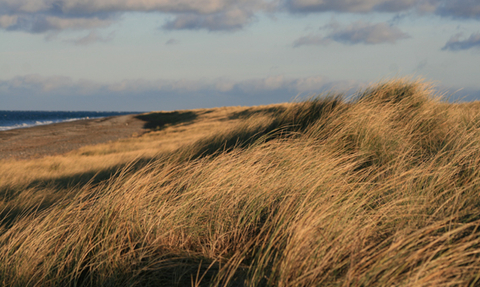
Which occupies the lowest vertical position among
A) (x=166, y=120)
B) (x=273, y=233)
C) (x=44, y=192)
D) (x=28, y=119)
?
(x=44, y=192)

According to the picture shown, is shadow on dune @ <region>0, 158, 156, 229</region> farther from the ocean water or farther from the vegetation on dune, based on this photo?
the ocean water

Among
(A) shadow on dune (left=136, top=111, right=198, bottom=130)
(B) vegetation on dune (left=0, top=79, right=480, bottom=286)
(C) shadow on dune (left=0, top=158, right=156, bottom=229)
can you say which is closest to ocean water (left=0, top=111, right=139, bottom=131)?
(A) shadow on dune (left=136, top=111, right=198, bottom=130)

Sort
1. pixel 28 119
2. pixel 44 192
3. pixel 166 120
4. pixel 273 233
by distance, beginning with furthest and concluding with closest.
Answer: pixel 28 119 < pixel 166 120 < pixel 44 192 < pixel 273 233

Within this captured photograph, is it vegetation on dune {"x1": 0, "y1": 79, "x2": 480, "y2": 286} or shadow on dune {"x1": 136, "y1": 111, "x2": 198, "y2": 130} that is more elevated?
shadow on dune {"x1": 136, "y1": 111, "x2": 198, "y2": 130}

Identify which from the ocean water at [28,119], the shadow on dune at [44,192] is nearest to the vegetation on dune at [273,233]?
the shadow on dune at [44,192]

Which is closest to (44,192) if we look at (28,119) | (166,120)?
(166,120)

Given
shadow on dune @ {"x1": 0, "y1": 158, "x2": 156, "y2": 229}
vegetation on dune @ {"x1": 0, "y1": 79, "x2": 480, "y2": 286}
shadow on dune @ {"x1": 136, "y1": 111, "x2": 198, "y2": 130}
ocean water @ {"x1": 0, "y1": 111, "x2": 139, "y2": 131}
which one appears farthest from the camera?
ocean water @ {"x1": 0, "y1": 111, "x2": 139, "y2": 131}

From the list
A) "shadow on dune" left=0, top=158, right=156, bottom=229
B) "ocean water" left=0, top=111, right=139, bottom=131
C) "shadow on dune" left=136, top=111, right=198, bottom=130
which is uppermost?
"ocean water" left=0, top=111, right=139, bottom=131

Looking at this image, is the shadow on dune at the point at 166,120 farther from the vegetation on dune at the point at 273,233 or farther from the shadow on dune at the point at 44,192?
→ the vegetation on dune at the point at 273,233

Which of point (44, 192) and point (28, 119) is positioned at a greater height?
point (28, 119)

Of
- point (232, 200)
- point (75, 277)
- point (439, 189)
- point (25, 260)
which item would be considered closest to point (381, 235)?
point (439, 189)

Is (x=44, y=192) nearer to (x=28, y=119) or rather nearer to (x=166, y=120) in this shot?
(x=166, y=120)

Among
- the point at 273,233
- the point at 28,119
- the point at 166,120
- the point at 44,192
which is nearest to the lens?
the point at 273,233

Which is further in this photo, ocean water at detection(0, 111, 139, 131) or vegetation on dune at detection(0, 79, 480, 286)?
ocean water at detection(0, 111, 139, 131)
